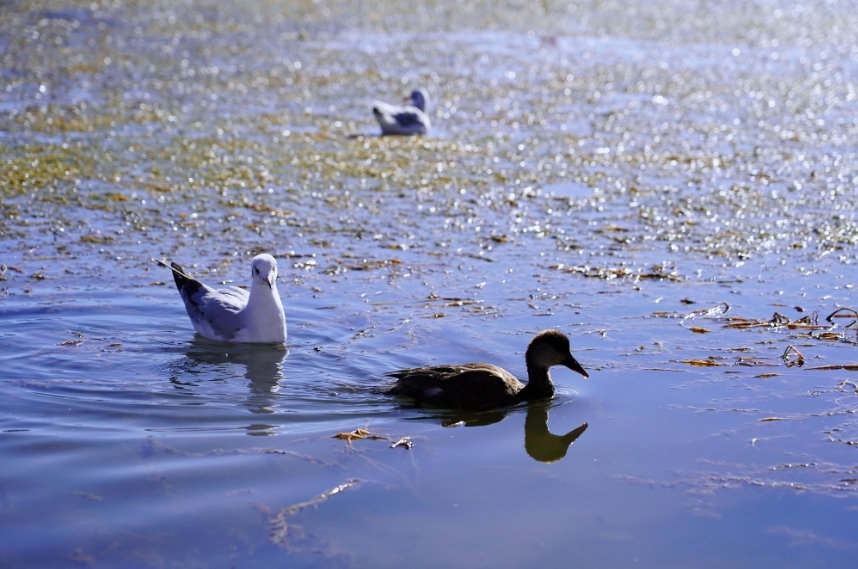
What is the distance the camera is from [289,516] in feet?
16.5

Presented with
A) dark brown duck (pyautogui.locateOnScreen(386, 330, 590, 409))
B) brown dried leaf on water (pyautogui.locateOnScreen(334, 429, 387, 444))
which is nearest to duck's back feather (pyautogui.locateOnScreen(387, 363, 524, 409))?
dark brown duck (pyautogui.locateOnScreen(386, 330, 590, 409))

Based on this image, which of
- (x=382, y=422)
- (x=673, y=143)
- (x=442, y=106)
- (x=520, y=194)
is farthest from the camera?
(x=442, y=106)

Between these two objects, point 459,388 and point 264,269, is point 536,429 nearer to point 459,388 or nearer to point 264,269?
point 459,388

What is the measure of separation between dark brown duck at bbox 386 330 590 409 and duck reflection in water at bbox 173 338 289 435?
0.75m

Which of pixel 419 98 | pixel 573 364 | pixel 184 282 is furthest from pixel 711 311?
pixel 419 98

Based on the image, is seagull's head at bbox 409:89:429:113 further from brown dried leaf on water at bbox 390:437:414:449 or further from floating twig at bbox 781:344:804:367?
brown dried leaf on water at bbox 390:437:414:449

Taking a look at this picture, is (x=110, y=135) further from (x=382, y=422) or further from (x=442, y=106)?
(x=382, y=422)

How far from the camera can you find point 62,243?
9.40 m

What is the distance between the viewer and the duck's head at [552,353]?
671 centimetres

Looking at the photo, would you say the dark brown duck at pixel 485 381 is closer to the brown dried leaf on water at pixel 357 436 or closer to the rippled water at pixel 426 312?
the rippled water at pixel 426 312

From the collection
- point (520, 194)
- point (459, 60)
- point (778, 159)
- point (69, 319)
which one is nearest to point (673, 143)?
point (778, 159)

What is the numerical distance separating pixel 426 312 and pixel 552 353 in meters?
1.52

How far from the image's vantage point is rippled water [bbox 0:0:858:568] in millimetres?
5062

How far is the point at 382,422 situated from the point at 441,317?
1.83m
